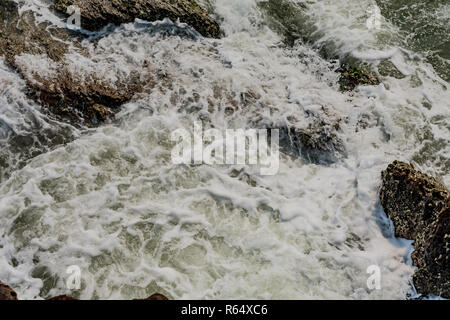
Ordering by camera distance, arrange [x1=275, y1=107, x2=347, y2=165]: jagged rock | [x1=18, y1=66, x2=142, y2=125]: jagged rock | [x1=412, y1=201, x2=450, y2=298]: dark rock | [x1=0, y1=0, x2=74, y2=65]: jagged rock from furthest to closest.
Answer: [x1=0, y1=0, x2=74, y2=65]: jagged rock < [x1=275, y1=107, x2=347, y2=165]: jagged rock < [x1=18, y1=66, x2=142, y2=125]: jagged rock < [x1=412, y1=201, x2=450, y2=298]: dark rock

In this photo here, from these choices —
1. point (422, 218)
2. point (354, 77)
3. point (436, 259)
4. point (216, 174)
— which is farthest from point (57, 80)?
point (436, 259)

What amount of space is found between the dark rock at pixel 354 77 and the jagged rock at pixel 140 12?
10.8 ft

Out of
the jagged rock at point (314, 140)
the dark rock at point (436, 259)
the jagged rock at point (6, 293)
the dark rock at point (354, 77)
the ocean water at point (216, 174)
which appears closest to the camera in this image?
the jagged rock at point (6, 293)

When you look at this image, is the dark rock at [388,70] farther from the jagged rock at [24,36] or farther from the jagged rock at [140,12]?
the jagged rock at [24,36]

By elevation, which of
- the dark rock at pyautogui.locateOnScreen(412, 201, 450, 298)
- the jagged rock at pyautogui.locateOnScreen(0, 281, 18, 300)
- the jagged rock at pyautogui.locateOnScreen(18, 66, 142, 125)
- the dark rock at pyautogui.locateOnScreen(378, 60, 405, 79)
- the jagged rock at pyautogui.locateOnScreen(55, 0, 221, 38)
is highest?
the dark rock at pyautogui.locateOnScreen(378, 60, 405, 79)

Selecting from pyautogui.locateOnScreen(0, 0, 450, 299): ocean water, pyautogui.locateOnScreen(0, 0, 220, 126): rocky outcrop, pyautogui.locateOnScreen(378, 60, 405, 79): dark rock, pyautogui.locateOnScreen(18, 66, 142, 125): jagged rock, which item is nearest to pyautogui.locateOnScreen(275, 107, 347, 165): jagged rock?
pyautogui.locateOnScreen(0, 0, 450, 299): ocean water

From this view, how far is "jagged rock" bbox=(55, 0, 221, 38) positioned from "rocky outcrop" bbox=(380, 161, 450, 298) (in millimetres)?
5725

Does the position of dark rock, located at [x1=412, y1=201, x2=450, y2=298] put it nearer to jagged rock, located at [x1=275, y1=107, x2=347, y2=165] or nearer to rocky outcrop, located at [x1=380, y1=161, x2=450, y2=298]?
rocky outcrop, located at [x1=380, y1=161, x2=450, y2=298]

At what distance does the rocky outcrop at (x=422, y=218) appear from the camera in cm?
594

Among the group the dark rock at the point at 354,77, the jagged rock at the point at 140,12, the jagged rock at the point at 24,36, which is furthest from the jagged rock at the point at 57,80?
the dark rock at the point at 354,77

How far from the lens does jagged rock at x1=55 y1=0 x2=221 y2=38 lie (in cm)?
930

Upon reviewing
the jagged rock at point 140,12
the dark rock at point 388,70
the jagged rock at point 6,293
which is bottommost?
the jagged rock at point 6,293

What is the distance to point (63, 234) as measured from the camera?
21.3ft
